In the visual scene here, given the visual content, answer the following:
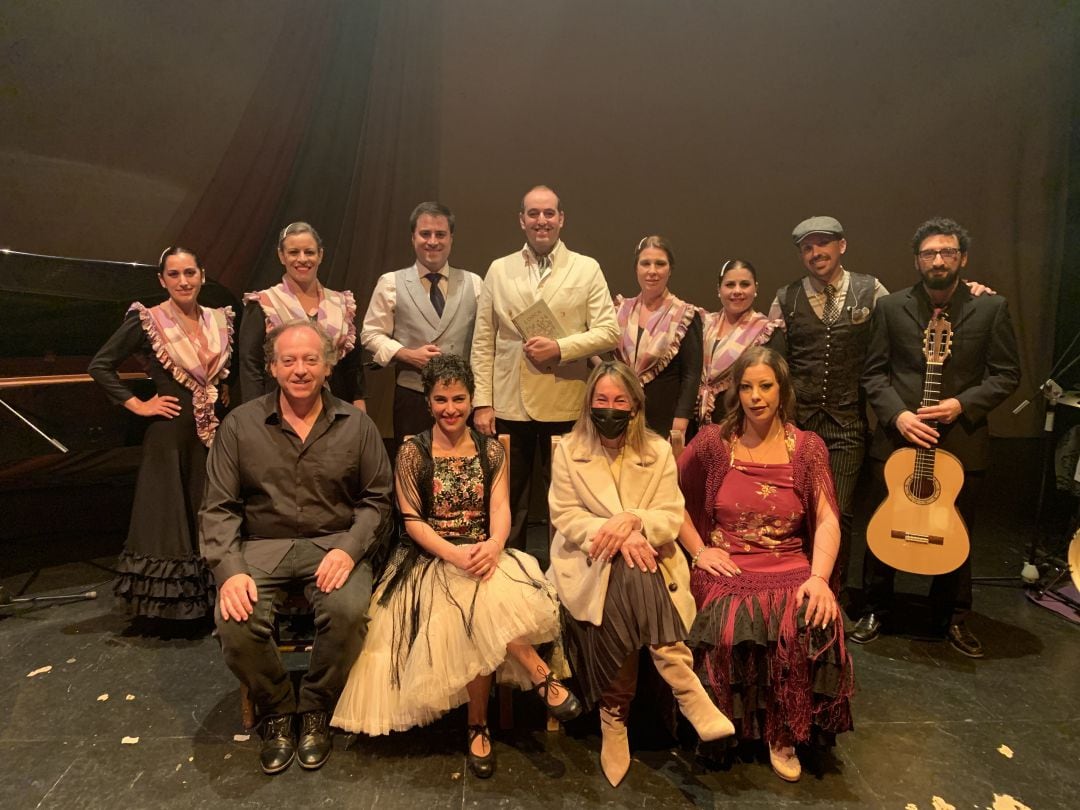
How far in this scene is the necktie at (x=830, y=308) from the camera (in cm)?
263

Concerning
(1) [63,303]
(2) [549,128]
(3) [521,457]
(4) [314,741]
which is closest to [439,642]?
(4) [314,741]

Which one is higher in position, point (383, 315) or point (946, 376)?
point (383, 315)

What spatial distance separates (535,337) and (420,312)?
497 millimetres

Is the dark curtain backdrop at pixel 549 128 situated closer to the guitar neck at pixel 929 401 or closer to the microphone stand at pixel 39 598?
the microphone stand at pixel 39 598

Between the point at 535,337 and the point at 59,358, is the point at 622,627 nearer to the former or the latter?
the point at 535,337

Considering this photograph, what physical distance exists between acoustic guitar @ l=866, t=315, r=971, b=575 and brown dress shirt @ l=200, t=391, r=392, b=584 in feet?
5.88

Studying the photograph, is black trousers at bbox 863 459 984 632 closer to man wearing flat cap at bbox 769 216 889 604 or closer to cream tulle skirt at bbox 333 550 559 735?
man wearing flat cap at bbox 769 216 889 604

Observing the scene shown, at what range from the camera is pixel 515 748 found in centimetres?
201

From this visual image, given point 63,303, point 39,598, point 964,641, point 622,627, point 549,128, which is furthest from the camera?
point 549,128

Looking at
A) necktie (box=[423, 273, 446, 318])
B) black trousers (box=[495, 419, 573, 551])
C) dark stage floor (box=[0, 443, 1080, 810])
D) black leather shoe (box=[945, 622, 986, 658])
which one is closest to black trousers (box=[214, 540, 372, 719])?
dark stage floor (box=[0, 443, 1080, 810])

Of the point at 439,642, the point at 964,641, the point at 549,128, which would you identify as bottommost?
the point at 964,641

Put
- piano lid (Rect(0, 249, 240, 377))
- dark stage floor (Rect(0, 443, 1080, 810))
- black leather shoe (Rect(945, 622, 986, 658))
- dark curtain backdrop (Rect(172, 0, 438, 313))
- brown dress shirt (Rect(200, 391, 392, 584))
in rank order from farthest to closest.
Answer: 1. dark curtain backdrop (Rect(172, 0, 438, 313))
2. piano lid (Rect(0, 249, 240, 377))
3. black leather shoe (Rect(945, 622, 986, 658))
4. brown dress shirt (Rect(200, 391, 392, 584))
5. dark stage floor (Rect(0, 443, 1080, 810))

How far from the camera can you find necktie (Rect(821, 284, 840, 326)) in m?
2.63

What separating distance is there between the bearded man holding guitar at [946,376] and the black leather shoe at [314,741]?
6.44 feet
